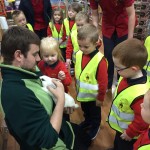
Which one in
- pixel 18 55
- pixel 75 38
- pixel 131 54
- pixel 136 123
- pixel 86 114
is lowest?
pixel 86 114

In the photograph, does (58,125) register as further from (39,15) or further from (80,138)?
(39,15)

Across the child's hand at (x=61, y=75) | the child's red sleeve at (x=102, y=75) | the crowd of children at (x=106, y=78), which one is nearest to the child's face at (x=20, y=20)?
the crowd of children at (x=106, y=78)

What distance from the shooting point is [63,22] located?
3.28m

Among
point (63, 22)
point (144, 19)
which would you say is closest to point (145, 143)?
point (63, 22)

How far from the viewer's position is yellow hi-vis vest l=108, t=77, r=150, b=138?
1.32 m

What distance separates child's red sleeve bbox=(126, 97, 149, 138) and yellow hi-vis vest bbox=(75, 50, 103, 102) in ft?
1.87

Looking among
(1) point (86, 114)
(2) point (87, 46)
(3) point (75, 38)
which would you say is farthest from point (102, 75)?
(3) point (75, 38)

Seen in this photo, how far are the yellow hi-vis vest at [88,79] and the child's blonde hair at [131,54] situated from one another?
0.44 meters

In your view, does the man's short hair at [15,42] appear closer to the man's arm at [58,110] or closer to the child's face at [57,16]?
the man's arm at [58,110]

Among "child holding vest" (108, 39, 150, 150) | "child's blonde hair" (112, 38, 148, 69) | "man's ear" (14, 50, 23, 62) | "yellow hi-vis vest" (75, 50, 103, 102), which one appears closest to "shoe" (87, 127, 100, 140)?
"yellow hi-vis vest" (75, 50, 103, 102)

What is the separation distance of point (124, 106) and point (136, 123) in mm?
132

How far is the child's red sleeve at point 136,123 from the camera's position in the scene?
1.31 m

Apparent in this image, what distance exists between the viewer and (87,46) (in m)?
1.81

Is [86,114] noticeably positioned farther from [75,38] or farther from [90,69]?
[75,38]
